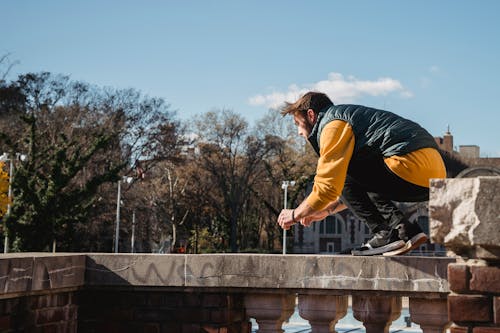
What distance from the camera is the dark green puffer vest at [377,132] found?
414 cm

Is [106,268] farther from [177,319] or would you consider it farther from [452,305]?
[452,305]

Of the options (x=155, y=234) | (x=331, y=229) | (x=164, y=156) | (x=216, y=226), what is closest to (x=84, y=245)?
(x=164, y=156)

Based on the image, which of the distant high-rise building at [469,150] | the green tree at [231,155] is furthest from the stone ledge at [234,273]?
the distant high-rise building at [469,150]

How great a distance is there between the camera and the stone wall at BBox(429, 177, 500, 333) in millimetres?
2582

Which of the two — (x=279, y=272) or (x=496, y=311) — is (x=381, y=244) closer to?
(x=279, y=272)

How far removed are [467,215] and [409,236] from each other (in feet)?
5.38

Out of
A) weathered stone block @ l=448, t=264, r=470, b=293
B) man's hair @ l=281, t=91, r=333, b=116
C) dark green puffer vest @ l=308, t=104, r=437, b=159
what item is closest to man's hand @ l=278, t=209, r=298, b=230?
dark green puffer vest @ l=308, t=104, r=437, b=159

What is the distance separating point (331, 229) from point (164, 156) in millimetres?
26120

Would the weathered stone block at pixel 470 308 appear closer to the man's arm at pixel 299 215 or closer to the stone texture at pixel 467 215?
the stone texture at pixel 467 215

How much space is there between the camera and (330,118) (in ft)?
13.8

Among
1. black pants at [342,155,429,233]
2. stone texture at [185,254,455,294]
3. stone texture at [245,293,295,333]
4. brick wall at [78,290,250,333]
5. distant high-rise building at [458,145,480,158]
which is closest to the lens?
stone texture at [185,254,455,294]

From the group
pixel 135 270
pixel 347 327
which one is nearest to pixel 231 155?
pixel 347 327

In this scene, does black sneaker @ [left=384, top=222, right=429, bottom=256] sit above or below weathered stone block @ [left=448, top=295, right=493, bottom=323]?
above

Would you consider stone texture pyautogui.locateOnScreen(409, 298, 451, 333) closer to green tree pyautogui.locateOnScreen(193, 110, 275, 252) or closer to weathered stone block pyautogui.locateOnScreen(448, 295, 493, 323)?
weathered stone block pyautogui.locateOnScreen(448, 295, 493, 323)
